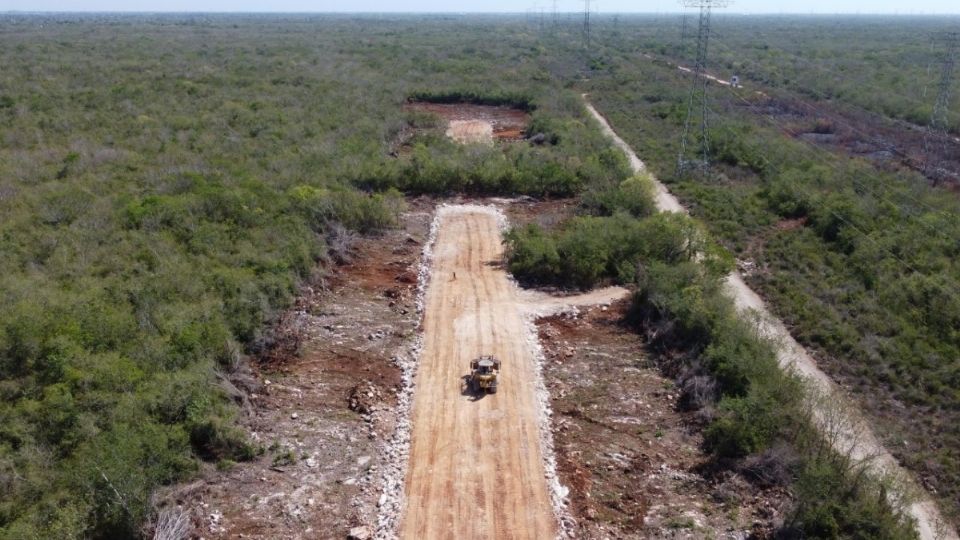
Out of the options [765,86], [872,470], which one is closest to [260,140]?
[872,470]

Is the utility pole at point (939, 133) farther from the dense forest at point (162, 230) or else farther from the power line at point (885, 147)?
the dense forest at point (162, 230)

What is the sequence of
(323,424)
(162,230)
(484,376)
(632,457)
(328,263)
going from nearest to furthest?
(632,457), (323,424), (484,376), (162,230), (328,263)

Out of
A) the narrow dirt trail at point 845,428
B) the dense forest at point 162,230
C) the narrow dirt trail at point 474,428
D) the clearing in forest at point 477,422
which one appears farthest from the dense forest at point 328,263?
the narrow dirt trail at point 474,428

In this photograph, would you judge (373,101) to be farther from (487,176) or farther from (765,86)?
(765,86)

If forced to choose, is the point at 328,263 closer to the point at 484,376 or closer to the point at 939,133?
the point at 484,376

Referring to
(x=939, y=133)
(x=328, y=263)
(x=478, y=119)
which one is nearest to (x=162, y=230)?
(x=328, y=263)
